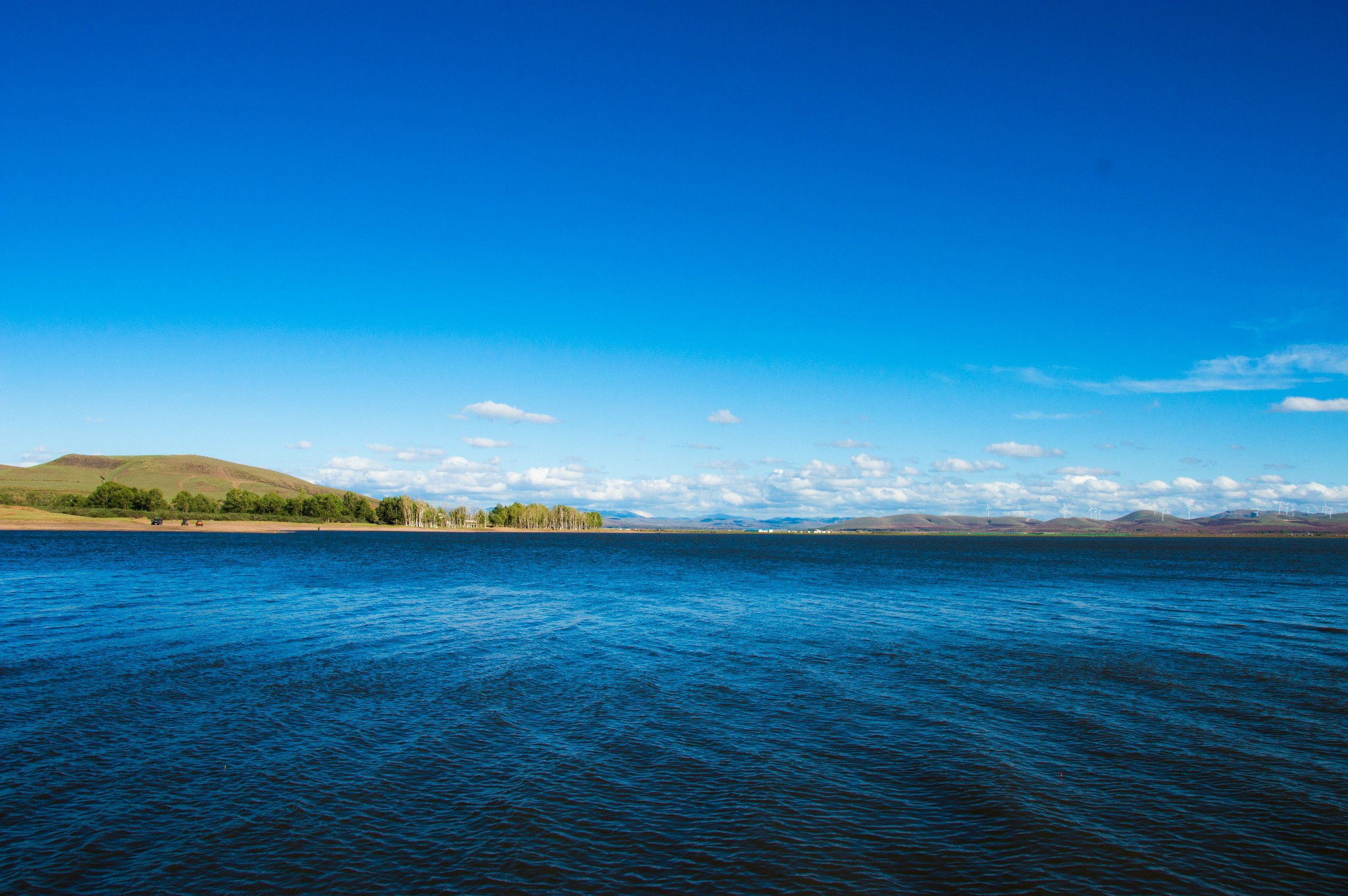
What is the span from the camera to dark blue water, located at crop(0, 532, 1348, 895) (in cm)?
1129

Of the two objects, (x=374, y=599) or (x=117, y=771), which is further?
(x=374, y=599)

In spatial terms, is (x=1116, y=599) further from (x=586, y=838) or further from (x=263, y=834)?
(x=263, y=834)

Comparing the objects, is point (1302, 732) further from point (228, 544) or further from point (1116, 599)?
point (228, 544)

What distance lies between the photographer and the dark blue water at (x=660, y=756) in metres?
11.3

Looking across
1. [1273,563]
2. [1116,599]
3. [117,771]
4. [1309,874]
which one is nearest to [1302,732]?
[1309,874]

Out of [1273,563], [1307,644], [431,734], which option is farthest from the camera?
[1273,563]

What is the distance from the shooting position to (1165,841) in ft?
40.6

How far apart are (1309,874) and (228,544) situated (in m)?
149

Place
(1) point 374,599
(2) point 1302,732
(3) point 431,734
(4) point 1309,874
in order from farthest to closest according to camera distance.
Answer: (1) point 374,599
(2) point 1302,732
(3) point 431,734
(4) point 1309,874

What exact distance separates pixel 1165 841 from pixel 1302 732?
33.8 ft

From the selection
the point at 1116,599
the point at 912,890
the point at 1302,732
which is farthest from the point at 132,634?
the point at 1116,599

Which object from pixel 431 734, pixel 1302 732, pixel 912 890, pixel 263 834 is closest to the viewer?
pixel 912 890

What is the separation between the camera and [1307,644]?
32.9m

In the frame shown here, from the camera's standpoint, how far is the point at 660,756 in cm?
1622
